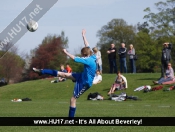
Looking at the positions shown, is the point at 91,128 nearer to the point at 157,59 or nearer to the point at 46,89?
the point at 46,89

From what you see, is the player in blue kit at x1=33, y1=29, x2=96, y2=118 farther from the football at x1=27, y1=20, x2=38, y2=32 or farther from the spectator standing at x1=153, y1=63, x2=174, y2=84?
the spectator standing at x1=153, y1=63, x2=174, y2=84

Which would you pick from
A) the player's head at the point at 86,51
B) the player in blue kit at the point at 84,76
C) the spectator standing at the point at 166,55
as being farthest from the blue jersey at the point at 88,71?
the spectator standing at the point at 166,55

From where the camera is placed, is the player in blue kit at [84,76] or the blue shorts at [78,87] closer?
the player in blue kit at [84,76]

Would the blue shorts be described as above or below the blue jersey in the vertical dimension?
below

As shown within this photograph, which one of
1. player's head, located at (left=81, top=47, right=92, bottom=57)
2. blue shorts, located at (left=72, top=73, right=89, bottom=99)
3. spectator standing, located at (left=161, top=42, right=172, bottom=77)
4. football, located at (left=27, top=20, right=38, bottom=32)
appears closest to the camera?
player's head, located at (left=81, top=47, right=92, bottom=57)

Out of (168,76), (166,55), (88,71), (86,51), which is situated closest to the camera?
(86,51)

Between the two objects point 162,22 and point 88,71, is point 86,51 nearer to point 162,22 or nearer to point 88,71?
point 88,71

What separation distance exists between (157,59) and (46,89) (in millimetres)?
51096

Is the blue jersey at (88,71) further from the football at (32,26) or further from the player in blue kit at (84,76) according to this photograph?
the football at (32,26)

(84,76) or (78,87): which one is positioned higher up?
(84,76)

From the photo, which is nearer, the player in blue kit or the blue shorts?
the player in blue kit

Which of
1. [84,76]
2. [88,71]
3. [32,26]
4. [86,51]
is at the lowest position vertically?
[84,76]

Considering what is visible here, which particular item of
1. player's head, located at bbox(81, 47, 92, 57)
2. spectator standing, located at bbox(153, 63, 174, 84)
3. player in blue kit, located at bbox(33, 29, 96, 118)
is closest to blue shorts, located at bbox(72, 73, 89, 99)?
player in blue kit, located at bbox(33, 29, 96, 118)

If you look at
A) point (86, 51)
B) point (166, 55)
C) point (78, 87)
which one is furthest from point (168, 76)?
point (86, 51)
